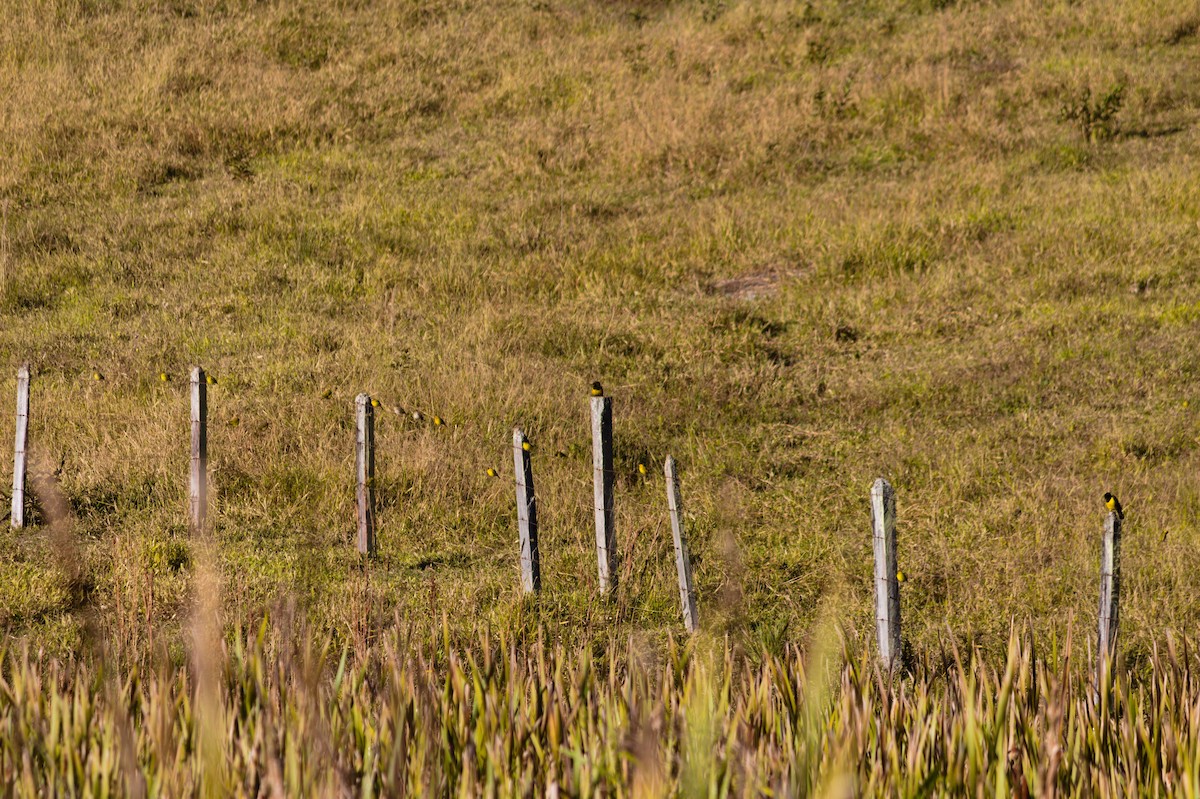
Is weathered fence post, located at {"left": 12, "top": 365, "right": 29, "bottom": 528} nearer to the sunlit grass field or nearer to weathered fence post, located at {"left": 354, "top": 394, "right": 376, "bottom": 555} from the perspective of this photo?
the sunlit grass field

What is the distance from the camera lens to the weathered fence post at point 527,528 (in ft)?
22.5

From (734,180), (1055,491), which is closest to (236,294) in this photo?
(734,180)

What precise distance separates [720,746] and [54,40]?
2405 centimetres


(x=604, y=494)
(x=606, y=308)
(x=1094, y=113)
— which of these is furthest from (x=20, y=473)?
(x=1094, y=113)

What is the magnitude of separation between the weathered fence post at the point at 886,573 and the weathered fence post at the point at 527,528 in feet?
6.94

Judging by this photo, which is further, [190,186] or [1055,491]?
[190,186]

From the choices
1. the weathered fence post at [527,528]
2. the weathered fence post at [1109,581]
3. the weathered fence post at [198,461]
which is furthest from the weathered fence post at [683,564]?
the weathered fence post at [198,461]

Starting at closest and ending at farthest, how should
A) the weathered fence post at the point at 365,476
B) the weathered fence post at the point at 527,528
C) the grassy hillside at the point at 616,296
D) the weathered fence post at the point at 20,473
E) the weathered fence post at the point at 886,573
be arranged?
1. the weathered fence post at the point at 886,573
2. the weathered fence post at the point at 527,528
3. the grassy hillside at the point at 616,296
4. the weathered fence post at the point at 365,476
5. the weathered fence post at the point at 20,473

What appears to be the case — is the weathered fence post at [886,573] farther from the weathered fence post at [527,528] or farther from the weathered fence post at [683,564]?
the weathered fence post at [527,528]

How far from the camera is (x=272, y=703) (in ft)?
8.20

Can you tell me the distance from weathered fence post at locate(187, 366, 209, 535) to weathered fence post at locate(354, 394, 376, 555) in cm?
107

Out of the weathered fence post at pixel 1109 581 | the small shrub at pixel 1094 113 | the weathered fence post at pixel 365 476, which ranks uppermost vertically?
the small shrub at pixel 1094 113

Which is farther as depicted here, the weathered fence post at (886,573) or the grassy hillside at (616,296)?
the grassy hillside at (616,296)

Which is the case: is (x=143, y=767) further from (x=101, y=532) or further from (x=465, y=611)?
(x=101, y=532)
